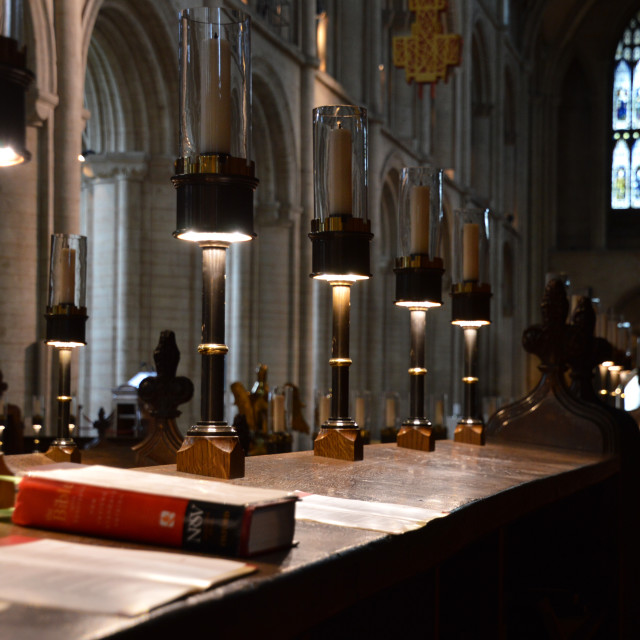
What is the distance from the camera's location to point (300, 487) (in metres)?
1.85

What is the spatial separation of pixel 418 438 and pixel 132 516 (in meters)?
2.08

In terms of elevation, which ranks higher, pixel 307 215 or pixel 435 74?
pixel 435 74

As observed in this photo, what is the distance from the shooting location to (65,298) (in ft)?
12.1

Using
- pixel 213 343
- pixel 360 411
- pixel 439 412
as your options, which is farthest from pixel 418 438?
pixel 439 412

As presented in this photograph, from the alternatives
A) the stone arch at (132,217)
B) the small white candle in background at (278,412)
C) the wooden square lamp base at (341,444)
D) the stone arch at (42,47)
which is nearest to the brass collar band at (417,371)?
the wooden square lamp base at (341,444)

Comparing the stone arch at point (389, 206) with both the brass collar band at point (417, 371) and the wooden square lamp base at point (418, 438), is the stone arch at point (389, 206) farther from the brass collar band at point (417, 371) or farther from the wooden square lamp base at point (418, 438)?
the wooden square lamp base at point (418, 438)

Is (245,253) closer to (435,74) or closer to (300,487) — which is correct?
(435,74)

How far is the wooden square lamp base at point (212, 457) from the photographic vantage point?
191 cm

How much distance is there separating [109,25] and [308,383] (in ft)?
17.6

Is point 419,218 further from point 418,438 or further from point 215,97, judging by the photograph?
point 215,97

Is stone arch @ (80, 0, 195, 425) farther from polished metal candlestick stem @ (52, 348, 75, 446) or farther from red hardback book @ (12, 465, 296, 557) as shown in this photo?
red hardback book @ (12, 465, 296, 557)

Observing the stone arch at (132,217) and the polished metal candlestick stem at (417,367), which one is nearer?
the polished metal candlestick stem at (417,367)

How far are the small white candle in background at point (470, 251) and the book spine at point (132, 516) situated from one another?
8.84 ft

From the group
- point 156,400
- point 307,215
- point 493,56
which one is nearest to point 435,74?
point 307,215
